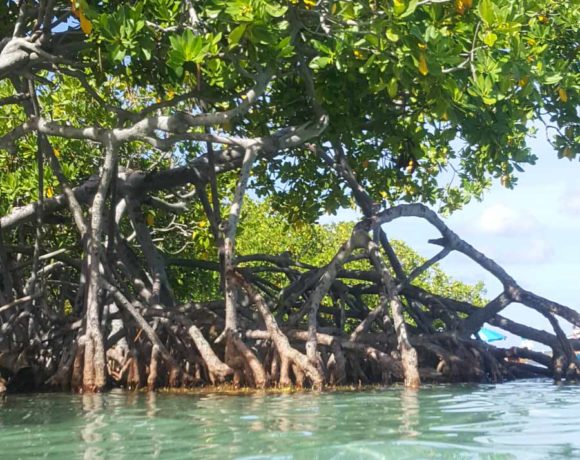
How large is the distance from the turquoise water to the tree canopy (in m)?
0.86

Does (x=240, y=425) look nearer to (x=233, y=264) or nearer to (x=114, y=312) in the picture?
(x=233, y=264)

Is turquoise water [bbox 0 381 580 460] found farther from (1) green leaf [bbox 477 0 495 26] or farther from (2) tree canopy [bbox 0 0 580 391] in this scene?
(1) green leaf [bbox 477 0 495 26]

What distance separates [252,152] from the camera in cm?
769

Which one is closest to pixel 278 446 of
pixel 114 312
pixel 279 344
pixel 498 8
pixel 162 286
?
pixel 498 8

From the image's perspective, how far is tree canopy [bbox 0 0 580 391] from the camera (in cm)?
565

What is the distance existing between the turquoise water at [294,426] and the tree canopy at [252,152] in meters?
0.86

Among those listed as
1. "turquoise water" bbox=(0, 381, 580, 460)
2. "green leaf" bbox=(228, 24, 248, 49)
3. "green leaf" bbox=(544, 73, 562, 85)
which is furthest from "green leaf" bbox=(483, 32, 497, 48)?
"turquoise water" bbox=(0, 381, 580, 460)

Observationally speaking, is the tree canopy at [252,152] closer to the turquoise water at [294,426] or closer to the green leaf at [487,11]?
the green leaf at [487,11]

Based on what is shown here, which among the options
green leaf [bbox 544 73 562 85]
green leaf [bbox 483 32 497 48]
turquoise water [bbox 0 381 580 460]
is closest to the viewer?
turquoise water [bbox 0 381 580 460]

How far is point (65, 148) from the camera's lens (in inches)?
402

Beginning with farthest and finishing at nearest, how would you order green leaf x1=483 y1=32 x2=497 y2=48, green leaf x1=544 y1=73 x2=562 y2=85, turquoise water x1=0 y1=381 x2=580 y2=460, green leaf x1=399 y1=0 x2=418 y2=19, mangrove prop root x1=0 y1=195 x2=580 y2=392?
1. mangrove prop root x1=0 y1=195 x2=580 y2=392
2. green leaf x1=544 y1=73 x2=562 y2=85
3. green leaf x1=483 y1=32 x2=497 y2=48
4. green leaf x1=399 y1=0 x2=418 y2=19
5. turquoise water x1=0 y1=381 x2=580 y2=460

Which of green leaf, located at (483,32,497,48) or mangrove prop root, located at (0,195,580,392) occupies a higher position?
green leaf, located at (483,32,497,48)

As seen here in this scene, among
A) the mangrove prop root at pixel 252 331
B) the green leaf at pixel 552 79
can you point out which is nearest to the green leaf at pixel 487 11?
the green leaf at pixel 552 79

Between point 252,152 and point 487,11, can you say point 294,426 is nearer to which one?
point 487,11
